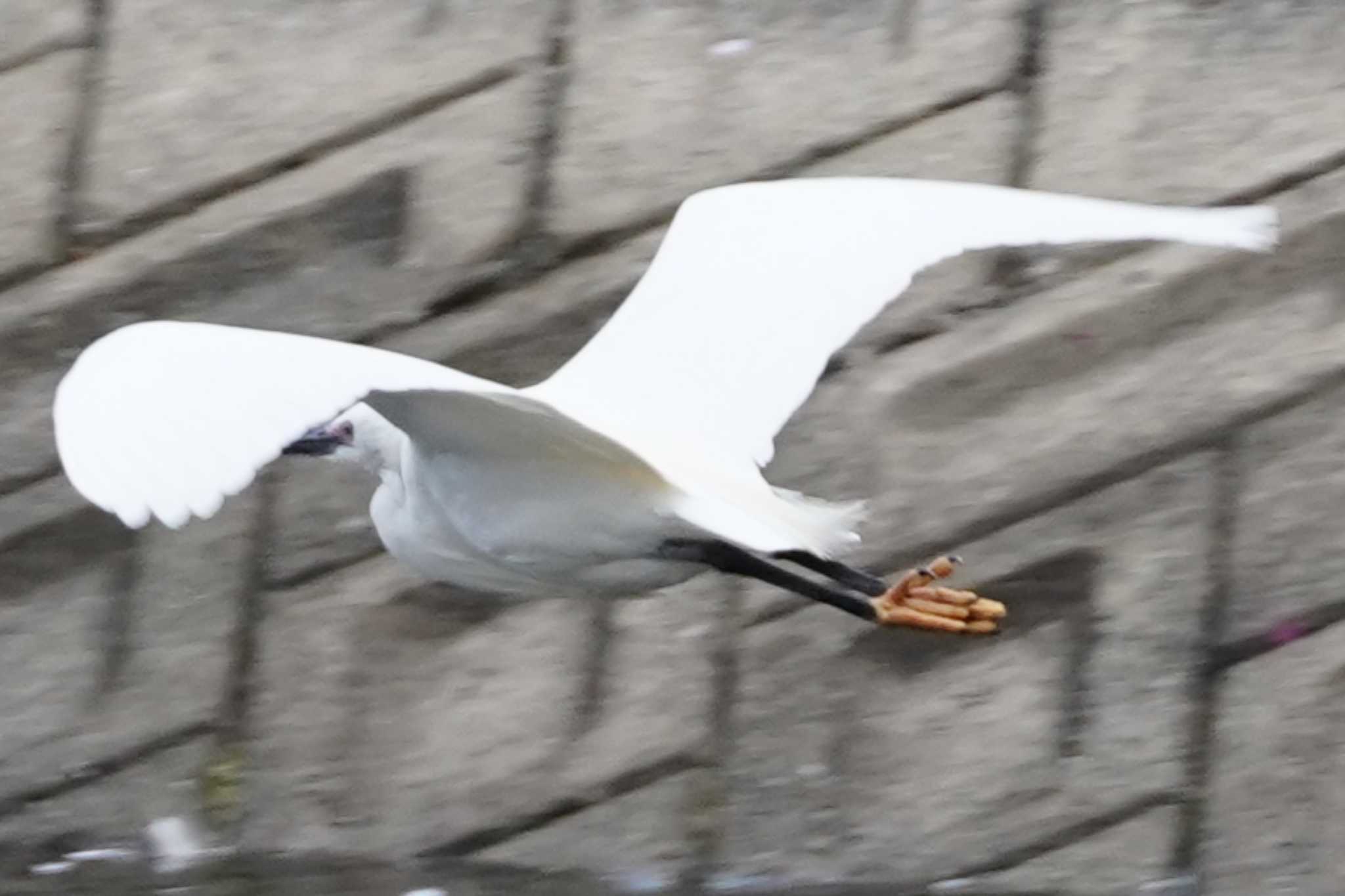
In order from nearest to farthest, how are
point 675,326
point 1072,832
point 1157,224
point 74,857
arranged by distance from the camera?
point 1157,224
point 675,326
point 1072,832
point 74,857

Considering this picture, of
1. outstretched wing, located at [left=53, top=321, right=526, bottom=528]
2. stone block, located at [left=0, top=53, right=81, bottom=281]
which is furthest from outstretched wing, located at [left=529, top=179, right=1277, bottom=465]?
stone block, located at [left=0, top=53, right=81, bottom=281]

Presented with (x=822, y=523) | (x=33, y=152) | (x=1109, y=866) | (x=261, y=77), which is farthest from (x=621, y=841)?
(x=33, y=152)

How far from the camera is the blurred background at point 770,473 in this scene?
13.4 ft

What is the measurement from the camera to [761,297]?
3.67 m

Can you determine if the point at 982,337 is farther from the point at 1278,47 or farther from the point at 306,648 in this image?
the point at 306,648

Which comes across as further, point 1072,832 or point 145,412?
point 1072,832

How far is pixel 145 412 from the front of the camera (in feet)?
8.96

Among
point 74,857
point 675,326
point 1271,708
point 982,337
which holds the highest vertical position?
point 675,326

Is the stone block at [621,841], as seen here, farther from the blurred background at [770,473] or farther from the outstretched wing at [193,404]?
the outstretched wing at [193,404]

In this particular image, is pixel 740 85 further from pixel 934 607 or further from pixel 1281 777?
pixel 1281 777

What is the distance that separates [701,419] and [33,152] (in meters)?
1.99

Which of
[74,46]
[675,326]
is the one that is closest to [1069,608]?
[675,326]

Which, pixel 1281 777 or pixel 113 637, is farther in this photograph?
pixel 113 637

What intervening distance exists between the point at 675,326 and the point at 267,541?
113cm
